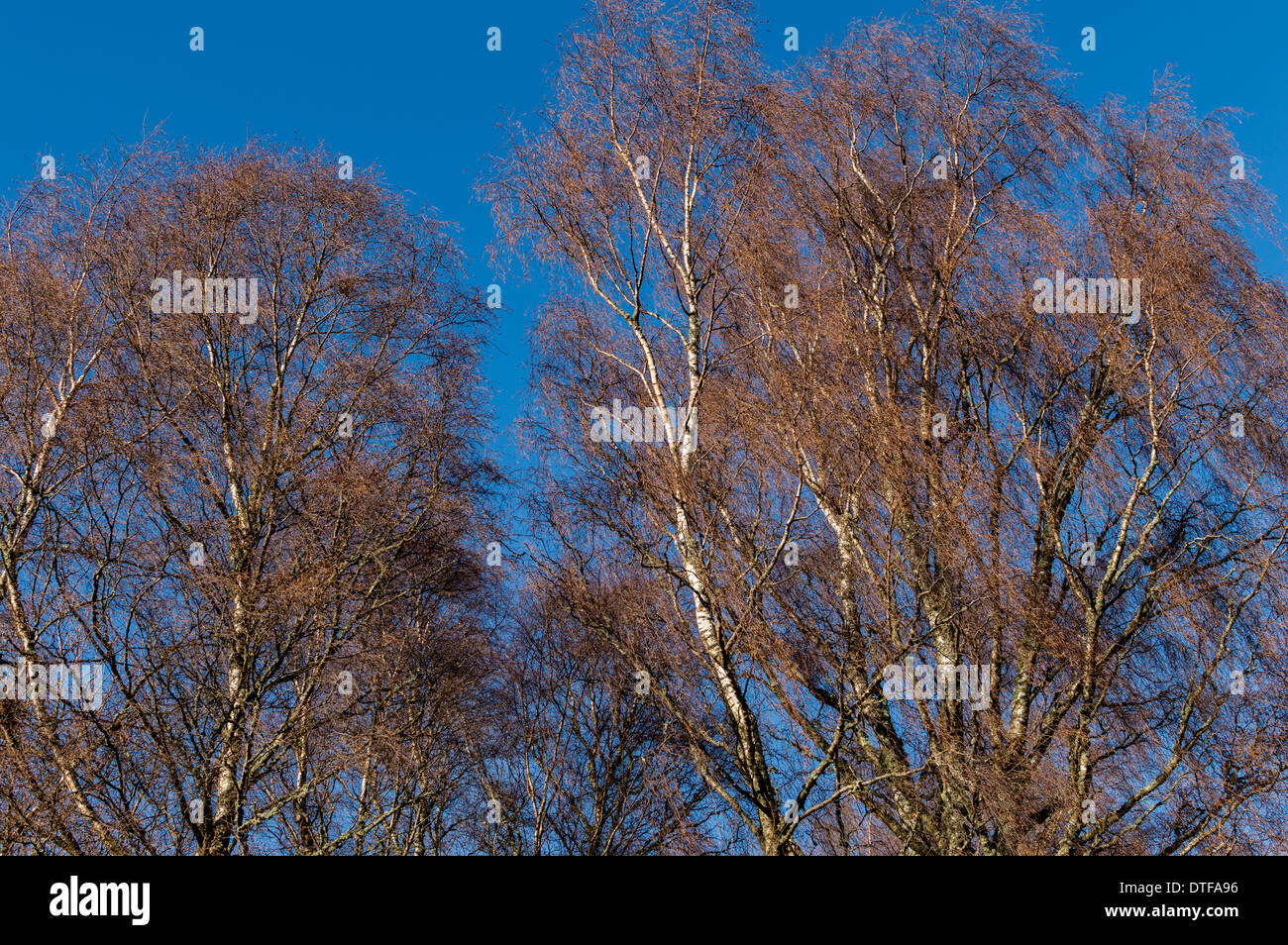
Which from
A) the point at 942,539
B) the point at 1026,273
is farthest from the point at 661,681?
the point at 1026,273

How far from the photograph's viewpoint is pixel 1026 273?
13469 mm

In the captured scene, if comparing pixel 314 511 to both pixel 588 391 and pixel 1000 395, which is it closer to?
pixel 588 391

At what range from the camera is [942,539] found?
1098cm

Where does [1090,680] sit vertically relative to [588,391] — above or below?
below

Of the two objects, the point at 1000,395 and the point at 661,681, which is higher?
the point at 1000,395

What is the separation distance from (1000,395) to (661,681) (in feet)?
17.2

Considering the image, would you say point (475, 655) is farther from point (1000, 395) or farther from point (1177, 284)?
point (1177, 284)

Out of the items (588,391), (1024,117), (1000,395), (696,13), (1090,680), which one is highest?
(696,13)

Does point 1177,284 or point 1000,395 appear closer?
point 1177,284

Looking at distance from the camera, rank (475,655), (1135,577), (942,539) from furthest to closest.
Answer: (475,655) < (1135,577) < (942,539)
